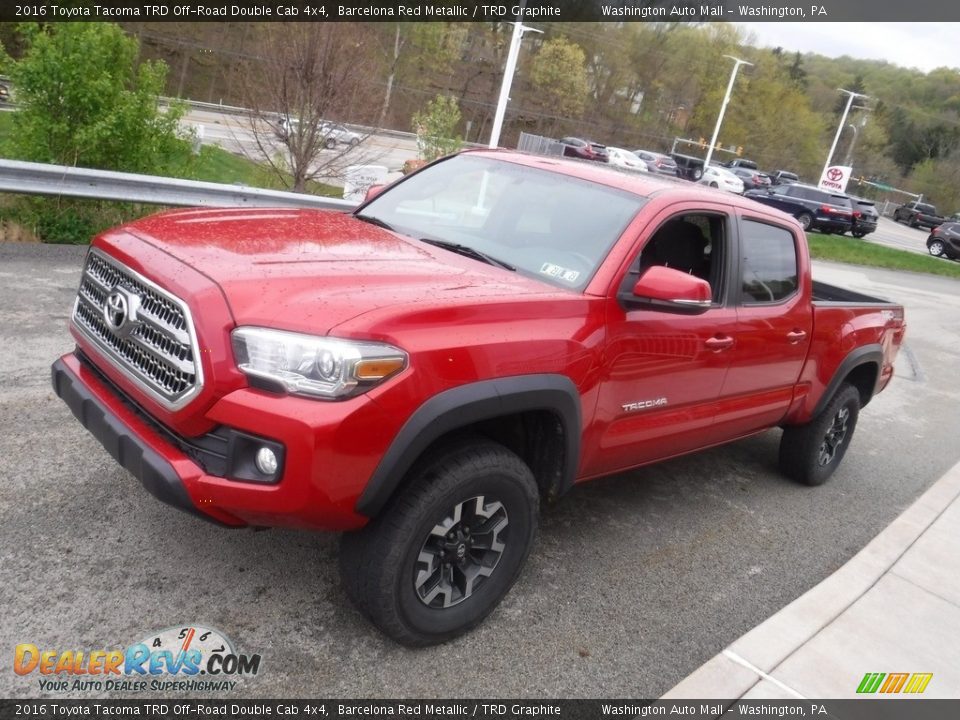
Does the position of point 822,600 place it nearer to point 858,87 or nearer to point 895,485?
point 895,485

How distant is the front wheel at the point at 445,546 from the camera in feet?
9.30

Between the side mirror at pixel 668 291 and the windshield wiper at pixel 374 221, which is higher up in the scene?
the side mirror at pixel 668 291

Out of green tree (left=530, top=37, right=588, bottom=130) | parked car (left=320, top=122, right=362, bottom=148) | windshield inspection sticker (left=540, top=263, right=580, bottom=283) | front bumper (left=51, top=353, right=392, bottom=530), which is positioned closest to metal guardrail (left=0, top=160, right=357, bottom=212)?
parked car (left=320, top=122, right=362, bottom=148)

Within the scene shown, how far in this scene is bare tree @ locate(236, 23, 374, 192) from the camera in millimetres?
11367

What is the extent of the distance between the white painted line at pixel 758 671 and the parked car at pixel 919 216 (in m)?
60.5

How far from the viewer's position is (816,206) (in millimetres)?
30812

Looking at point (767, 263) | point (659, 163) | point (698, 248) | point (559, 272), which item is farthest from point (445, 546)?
point (659, 163)

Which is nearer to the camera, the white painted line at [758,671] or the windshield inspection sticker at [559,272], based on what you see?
Answer: the white painted line at [758,671]

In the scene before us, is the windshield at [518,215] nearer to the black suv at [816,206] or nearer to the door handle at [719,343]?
the door handle at [719,343]

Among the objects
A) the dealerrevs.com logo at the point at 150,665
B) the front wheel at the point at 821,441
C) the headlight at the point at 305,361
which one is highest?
the headlight at the point at 305,361

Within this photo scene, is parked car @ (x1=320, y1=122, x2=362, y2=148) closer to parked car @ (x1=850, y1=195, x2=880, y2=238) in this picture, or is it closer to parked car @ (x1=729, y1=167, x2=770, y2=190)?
parked car @ (x1=850, y1=195, x2=880, y2=238)

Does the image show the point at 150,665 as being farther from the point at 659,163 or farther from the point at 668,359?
the point at 659,163

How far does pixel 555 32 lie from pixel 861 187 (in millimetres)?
36724

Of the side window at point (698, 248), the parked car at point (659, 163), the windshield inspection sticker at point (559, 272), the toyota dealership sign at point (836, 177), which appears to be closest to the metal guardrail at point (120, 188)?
the windshield inspection sticker at point (559, 272)
